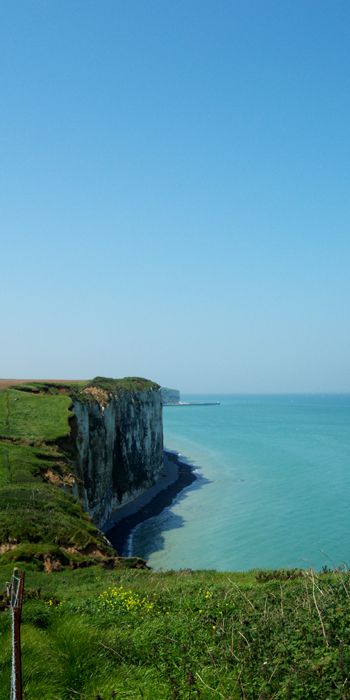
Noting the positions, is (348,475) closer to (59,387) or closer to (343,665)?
(59,387)

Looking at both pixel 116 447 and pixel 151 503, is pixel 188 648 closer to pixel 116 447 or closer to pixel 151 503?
pixel 151 503

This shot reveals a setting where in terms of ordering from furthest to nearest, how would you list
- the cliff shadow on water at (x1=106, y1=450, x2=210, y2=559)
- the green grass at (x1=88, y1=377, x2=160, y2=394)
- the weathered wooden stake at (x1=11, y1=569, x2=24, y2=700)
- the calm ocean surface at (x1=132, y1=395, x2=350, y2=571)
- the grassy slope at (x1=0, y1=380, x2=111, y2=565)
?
1. the green grass at (x1=88, y1=377, x2=160, y2=394)
2. the cliff shadow on water at (x1=106, y1=450, x2=210, y2=559)
3. the calm ocean surface at (x1=132, y1=395, x2=350, y2=571)
4. the grassy slope at (x1=0, y1=380, x2=111, y2=565)
5. the weathered wooden stake at (x1=11, y1=569, x2=24, y2=700)

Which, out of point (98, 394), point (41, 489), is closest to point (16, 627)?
point (41, 489)

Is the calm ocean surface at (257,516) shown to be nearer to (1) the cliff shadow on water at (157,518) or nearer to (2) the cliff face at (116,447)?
(1) the cliff shadow on water at (157,518)

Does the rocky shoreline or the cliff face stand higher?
the cliff face

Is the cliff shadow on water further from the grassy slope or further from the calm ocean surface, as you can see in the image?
the grassy slope

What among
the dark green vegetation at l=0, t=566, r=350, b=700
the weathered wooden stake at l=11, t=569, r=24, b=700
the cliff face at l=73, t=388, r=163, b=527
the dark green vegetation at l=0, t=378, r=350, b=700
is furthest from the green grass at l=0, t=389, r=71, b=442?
the weathered wooden stake at l=11, t=569, r=24, b=700
